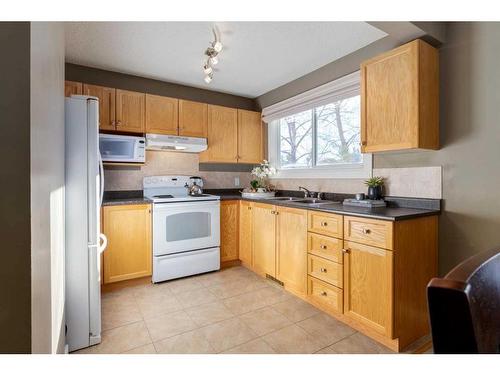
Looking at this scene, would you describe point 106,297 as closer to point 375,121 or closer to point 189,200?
point 189,200

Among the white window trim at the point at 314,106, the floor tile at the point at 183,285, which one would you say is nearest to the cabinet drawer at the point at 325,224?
the white window trim at the point at 314,106

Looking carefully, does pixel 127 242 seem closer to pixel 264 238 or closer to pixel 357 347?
pixel 264 238

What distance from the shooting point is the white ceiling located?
2.16 meters

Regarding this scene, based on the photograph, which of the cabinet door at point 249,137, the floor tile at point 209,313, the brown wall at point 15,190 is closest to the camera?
the brown wall at point 15,190

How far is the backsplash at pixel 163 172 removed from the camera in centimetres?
312

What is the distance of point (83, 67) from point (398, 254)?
3.45m

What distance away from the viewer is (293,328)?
201cm

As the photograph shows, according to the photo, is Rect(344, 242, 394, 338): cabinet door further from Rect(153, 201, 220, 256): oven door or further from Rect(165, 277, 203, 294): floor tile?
Rect(153, 201, 220, 256): oven door

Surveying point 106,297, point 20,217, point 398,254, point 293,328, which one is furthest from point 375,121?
point 106,297

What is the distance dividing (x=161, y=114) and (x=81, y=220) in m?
1.74

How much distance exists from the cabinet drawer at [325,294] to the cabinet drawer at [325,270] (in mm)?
46

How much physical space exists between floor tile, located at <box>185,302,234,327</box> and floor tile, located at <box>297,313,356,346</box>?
0.62 m

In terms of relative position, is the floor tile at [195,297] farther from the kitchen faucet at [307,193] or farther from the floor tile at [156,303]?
the kitchen faucet at [307,193]

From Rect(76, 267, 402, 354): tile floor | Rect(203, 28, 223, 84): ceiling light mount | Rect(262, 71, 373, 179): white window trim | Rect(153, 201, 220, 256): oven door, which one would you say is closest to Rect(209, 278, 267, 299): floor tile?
Rect(76, 267, 402, 354): tile floor
